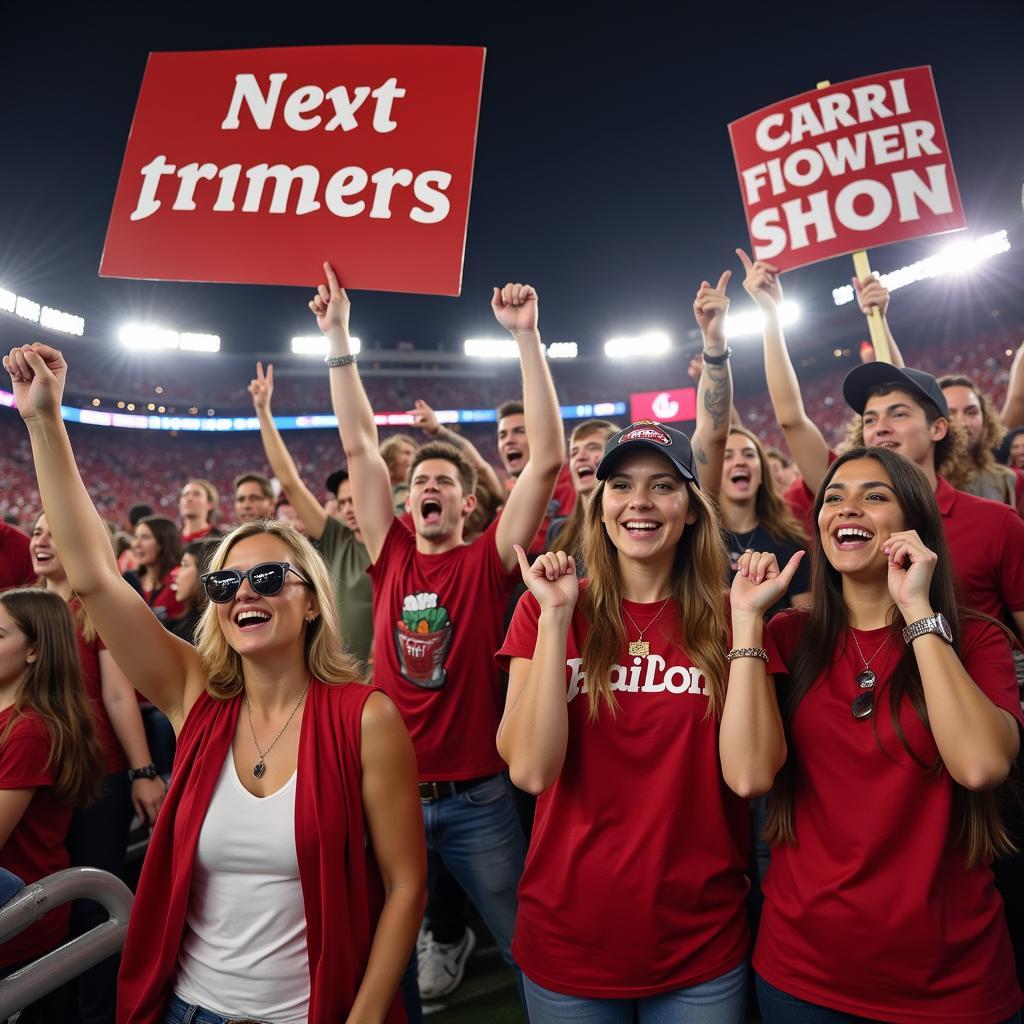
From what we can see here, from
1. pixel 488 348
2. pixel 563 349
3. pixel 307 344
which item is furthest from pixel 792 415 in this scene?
pixel 488 348

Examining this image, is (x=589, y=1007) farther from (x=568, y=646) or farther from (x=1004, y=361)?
(x=1004, y=361)

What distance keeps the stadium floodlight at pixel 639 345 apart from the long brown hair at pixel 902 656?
93.4 feet

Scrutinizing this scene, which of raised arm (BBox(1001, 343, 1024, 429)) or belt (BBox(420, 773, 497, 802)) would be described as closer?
belt (BBox(420, 773, 497, 802))

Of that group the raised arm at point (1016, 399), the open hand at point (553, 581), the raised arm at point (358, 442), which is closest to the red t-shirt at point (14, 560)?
→ the raised arm at point (358, 442)

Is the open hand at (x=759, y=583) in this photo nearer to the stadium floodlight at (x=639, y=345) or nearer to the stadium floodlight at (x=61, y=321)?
the stadium floodlight at (x=61, y=321)

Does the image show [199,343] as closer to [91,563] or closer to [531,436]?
Answer: [531,436]

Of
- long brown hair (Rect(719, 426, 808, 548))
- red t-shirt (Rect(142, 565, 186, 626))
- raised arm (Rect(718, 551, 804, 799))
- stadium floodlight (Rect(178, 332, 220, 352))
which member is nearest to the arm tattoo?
long brown hair (Rect(719, 426, 808, 548))

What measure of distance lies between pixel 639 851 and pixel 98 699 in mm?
2387

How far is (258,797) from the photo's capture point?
1.67 meters

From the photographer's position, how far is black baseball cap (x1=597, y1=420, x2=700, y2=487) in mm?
1931

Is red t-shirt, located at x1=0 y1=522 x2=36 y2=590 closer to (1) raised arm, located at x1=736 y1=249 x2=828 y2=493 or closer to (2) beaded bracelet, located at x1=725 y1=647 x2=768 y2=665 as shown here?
(2) beaded bracelet, located at x1=725 y1=647 x2=768 y2=665

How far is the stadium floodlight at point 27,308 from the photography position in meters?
22.1

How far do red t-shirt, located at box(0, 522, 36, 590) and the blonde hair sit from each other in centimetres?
249

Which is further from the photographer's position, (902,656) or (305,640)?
(305,640)
